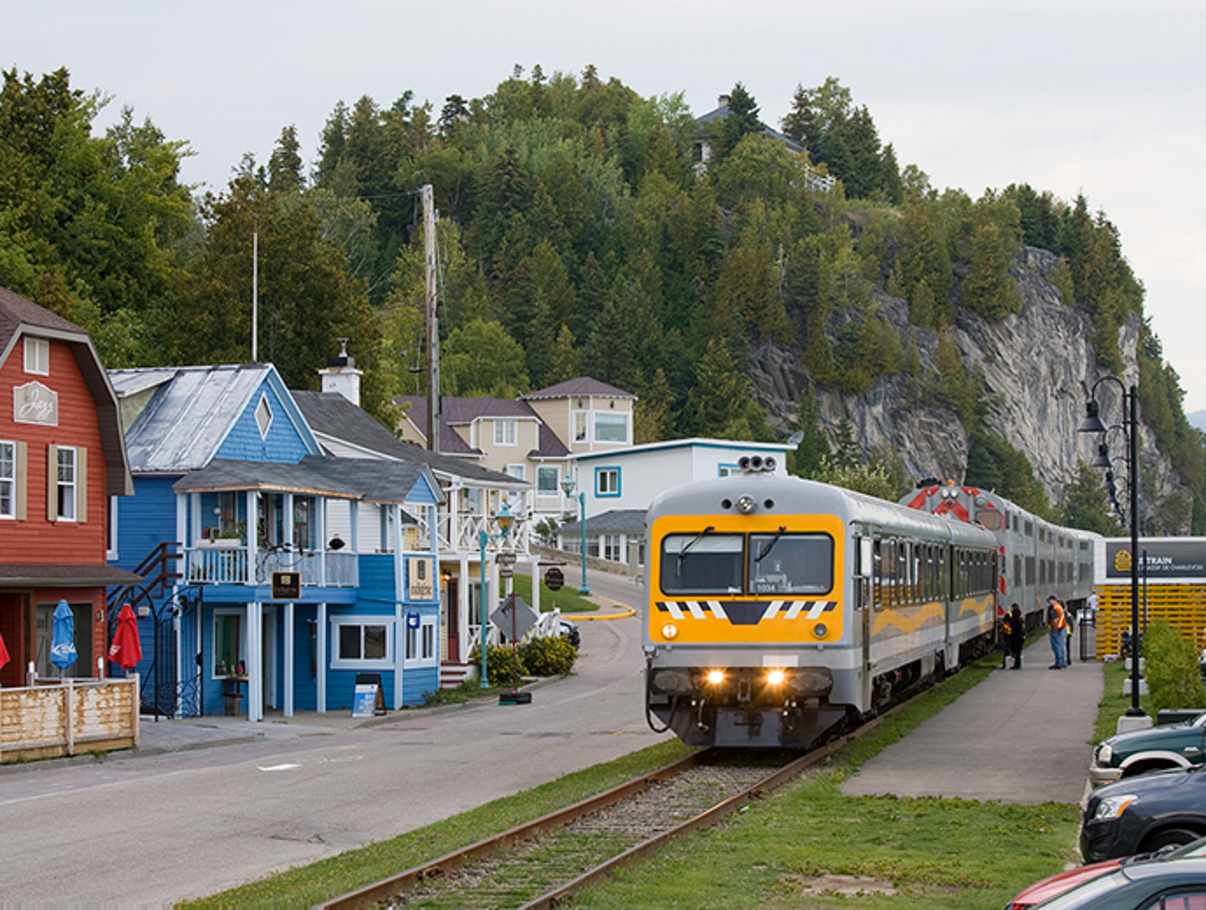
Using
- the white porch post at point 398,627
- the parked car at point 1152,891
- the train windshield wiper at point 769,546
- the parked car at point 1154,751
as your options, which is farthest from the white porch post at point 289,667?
the parked car at point 1152,891

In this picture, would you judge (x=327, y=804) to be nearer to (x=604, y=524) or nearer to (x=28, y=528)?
(x=28, y=528)

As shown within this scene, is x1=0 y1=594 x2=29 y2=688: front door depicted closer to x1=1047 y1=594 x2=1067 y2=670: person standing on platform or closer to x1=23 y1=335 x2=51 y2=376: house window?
x1=23 y1=335 x2=51 y2=376: house window

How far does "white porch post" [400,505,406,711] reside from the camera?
4159 cm

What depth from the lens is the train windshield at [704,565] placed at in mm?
24203

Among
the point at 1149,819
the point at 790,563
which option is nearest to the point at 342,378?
the point at 790,563

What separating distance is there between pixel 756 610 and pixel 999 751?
4517 mm

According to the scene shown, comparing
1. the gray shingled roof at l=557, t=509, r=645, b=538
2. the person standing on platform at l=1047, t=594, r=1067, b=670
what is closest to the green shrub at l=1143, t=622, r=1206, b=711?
the person standing on platform at l=1047, t=594, r=1067, b=670

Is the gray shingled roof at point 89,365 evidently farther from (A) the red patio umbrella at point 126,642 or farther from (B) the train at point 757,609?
(B) the train at point 757,609

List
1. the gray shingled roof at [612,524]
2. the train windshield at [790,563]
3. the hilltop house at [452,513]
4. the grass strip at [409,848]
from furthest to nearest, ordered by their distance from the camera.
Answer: the gray shingled roof at [612,524] < the hilltop house at [452,513] < the train windshield at [790,563] < the grass strip at [409,848]

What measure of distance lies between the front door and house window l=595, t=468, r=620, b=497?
2800 inches

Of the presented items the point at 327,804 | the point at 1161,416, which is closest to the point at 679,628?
the point at 327,804

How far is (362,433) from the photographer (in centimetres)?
5447

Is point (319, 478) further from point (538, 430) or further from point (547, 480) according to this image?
point (538, 430)

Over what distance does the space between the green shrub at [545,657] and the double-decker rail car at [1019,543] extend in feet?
31.6
